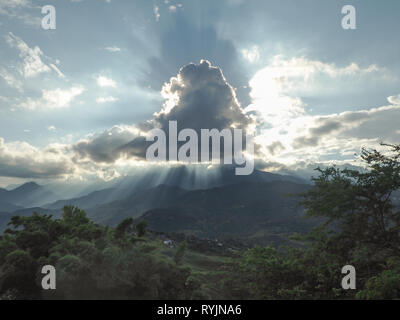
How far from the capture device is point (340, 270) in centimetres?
970

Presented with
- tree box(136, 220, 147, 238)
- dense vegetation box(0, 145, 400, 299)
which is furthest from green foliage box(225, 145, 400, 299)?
tree box(136, 220, 147, 238)

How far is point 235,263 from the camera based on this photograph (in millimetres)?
12289

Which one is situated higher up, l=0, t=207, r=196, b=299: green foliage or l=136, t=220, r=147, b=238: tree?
l=136, t=220, r=147, b=238: tree

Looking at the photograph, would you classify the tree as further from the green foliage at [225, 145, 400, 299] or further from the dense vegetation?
the green foliage at [225, 145, 400, 299]

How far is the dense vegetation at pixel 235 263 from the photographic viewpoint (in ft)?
25.8

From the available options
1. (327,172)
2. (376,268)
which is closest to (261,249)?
(376,268)

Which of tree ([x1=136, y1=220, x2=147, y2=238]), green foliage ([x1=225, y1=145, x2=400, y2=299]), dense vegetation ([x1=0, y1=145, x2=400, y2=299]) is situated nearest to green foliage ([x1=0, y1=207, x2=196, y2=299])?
dense vegetation ([x1=0, y1=145, x2=400, y2=299])

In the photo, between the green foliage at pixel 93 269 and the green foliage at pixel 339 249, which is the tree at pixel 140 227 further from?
the green foliage at pixel 339 249

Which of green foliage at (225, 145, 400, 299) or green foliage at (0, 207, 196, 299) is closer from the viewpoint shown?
green foliage at (0, 207, 196, 299)

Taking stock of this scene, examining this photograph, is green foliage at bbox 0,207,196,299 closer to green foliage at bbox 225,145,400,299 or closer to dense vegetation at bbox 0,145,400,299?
dense vegetation at bbox 0,145,400,299

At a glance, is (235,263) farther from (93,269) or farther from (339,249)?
(93,269)

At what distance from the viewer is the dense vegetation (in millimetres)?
7879
